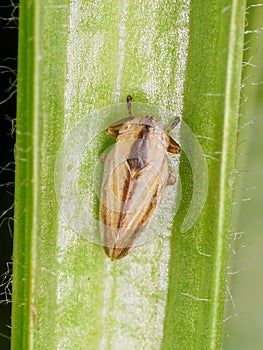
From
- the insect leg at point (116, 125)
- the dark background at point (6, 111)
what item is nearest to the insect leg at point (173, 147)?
the insect leg at point (116, 125)

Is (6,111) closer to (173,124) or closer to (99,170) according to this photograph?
(99,170)

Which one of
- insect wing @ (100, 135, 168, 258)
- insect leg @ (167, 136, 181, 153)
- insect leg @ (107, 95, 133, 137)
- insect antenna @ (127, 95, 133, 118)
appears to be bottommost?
insect wing @ (100, 135, 168, 258)

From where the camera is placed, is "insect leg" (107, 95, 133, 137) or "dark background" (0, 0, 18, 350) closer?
"insect leg" (107, 95, 133, 137)

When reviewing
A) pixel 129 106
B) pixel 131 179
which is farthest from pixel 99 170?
pixel 129 106

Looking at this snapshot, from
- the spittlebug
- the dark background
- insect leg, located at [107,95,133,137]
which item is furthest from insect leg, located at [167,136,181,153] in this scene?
the dark background

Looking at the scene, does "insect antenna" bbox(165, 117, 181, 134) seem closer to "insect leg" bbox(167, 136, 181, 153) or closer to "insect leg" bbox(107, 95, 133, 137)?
"insect leg" bbox(167, 136, 181, 153)

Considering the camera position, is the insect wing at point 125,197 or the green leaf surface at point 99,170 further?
the insect wing at point 125,197

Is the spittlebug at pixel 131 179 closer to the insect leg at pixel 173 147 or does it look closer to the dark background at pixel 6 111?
the insect leg at pixel 173 147
